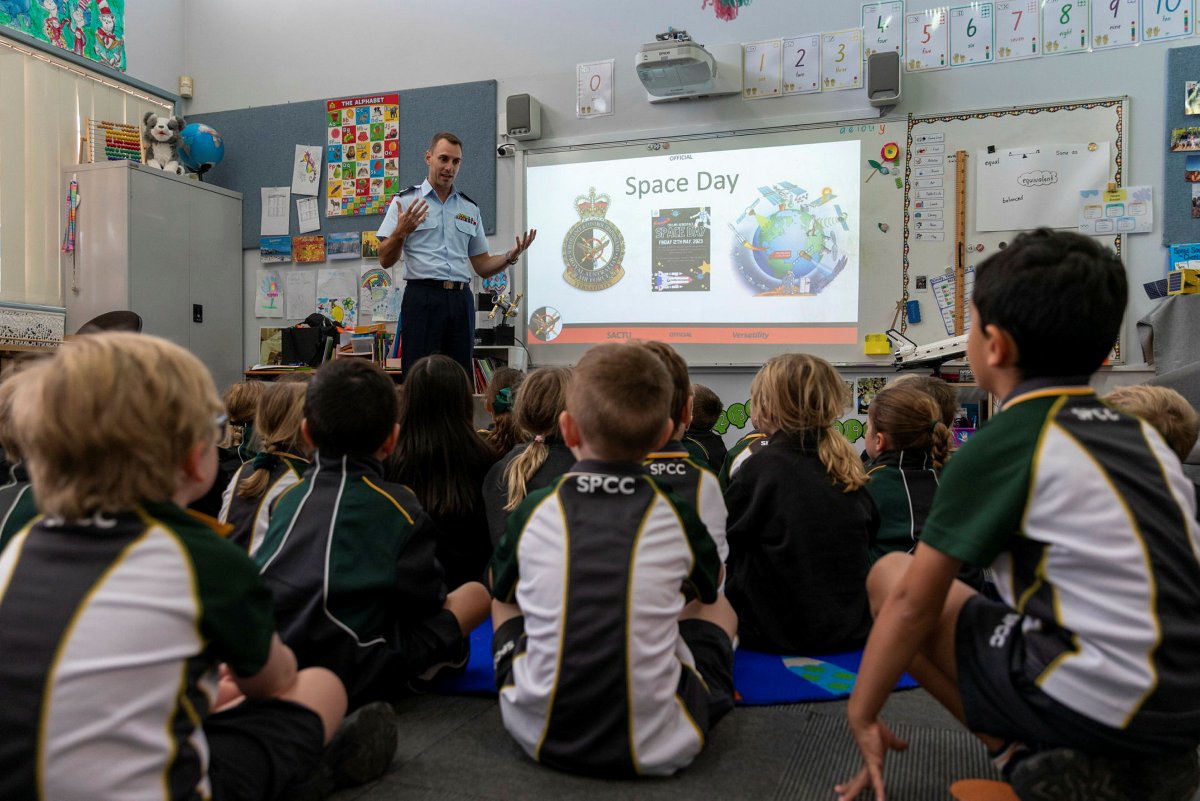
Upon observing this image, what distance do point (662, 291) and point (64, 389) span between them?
165 inches

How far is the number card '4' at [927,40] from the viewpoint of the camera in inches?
173

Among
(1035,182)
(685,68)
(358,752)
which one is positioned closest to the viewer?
(358,752)

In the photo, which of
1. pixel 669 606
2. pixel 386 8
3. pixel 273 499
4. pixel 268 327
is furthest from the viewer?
pixel 268 327

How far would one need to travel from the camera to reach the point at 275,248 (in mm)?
5738

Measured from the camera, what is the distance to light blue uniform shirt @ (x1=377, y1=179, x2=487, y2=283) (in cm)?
402

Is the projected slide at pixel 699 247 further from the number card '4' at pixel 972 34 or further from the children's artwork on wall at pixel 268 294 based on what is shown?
the children's artwork on wall at pixel 268 294

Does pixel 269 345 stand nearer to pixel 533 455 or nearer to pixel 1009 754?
pixel 533 455

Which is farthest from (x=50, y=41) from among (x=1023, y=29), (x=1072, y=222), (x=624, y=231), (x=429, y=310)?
(x=1072, y=222)

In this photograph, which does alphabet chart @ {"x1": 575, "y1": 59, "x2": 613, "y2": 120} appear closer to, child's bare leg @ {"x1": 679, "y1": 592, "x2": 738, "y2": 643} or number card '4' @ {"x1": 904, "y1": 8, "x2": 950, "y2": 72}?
number card '4' @ {"x1": 904, "y1": 8, "x2": 950, "y2": 72}

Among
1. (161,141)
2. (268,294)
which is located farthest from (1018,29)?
(161,141)

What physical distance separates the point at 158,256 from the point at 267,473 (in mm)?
3936

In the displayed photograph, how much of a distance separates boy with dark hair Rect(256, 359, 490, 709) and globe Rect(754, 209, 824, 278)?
3388mm

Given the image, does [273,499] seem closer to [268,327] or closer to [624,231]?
[624,231]

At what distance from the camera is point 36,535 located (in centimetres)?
91
